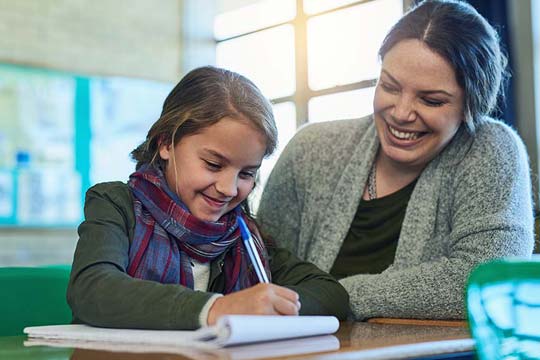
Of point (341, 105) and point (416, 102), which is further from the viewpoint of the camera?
point (341, 105)

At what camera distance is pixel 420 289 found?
4.15ft

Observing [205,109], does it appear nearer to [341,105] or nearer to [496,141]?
[496,141]

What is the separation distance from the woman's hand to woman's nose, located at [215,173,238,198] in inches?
12.8

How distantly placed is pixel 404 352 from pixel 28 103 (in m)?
5.12

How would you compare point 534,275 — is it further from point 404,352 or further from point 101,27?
point 101,27

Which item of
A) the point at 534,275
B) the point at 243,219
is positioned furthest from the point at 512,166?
the point at 534,275

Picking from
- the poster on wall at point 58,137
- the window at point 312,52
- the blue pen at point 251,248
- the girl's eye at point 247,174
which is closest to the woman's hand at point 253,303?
the blue pen at point 251,248

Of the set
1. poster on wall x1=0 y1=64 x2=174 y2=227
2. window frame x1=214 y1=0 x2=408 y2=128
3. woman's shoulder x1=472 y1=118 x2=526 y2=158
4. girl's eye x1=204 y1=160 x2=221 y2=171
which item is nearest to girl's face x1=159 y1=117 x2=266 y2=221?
girl's eye x1=204 y1=160 x2=221 y2=171

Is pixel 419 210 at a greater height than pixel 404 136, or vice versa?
pixel 404 136

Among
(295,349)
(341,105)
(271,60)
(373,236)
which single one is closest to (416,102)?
(373,236)

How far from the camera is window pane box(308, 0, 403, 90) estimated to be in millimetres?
4848

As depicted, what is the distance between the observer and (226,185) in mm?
1162

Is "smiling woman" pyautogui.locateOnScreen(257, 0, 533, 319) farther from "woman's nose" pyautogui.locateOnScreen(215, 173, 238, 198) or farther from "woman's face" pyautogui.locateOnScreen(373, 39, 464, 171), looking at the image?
"woman's nose" pyautogui.locateOnScreen(215, 173, 238, 198)

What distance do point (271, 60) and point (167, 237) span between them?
15.1 feet
